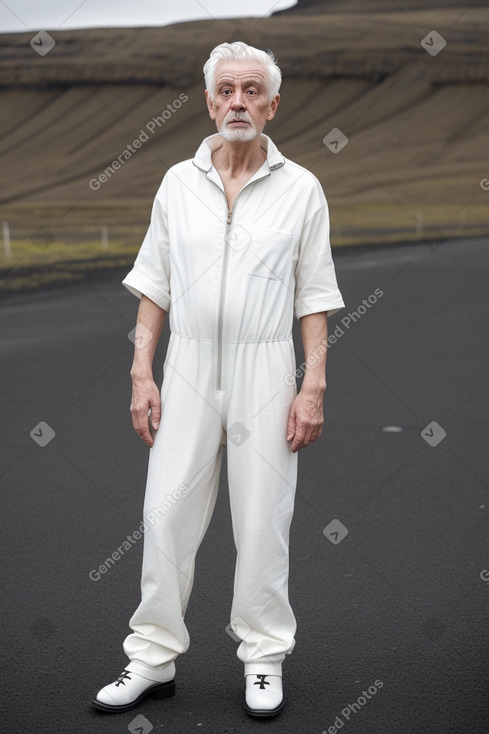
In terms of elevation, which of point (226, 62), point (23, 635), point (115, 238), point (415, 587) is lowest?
point (415, 587)

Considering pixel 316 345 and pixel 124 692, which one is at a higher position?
pixel 316 345

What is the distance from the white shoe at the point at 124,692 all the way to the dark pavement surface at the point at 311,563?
4 centimetres

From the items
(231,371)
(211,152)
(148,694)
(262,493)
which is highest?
(211,152)

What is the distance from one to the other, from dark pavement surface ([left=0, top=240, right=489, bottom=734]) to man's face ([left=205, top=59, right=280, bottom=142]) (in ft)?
5.66

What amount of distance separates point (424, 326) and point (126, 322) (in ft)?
10.9

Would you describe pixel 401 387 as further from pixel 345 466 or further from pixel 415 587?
pixel 415 587

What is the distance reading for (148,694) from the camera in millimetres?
3137

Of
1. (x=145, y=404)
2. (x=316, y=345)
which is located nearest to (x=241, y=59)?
(x=316, y=345)

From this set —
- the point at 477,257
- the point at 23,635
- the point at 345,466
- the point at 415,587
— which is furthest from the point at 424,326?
the point at 477,257

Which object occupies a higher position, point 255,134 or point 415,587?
point 255,134

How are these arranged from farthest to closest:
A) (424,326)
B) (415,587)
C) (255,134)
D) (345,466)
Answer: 1. (424,326)
2. (345,466)
3. (415,587)
4. (255,134)

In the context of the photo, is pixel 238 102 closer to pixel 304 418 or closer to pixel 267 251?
pixel 267 251

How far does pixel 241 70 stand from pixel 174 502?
1.26 metres

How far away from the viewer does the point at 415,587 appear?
13.1 ft
